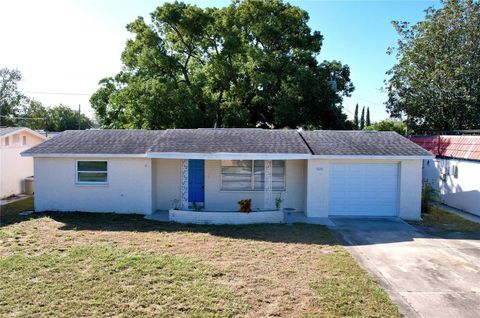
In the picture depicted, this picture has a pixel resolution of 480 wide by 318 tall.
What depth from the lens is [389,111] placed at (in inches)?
1217

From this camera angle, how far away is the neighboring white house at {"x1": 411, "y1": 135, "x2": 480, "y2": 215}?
16.5 metres

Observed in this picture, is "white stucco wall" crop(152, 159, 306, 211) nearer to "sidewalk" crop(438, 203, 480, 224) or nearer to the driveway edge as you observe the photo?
the driveway edge

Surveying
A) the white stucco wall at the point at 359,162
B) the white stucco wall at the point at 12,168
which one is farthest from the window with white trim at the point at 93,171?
the white stucco wall at the point at 359,162

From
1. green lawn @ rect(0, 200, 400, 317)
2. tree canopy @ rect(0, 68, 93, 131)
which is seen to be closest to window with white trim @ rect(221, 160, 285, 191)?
green lawn @ rect(0, 200, 400, 317)

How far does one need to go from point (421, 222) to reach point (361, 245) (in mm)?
5048

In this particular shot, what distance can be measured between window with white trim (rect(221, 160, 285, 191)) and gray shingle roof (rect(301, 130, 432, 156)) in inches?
72.2

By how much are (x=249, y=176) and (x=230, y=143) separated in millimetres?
1681

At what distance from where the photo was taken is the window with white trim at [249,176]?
16.1 meters

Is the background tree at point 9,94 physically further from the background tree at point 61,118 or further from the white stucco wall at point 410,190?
the white stucco wall at point 410,190

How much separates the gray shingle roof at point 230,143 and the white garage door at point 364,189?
2.57 ft

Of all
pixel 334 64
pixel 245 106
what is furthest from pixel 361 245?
pixel 334 64

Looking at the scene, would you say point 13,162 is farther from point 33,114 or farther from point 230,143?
point 33,114

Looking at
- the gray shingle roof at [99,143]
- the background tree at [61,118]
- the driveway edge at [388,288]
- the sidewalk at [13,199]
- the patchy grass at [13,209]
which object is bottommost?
the driveway edge at [388,288]

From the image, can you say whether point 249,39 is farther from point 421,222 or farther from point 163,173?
point 421,222
